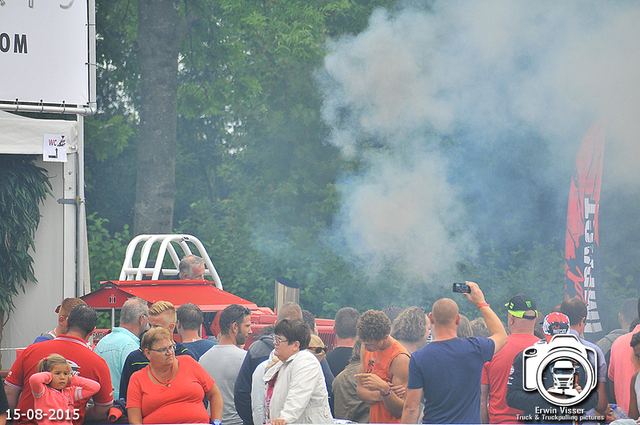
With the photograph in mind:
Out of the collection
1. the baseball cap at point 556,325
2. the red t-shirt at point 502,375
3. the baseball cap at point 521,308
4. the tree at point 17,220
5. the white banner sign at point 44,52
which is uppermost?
the white banner sign at point 44,52

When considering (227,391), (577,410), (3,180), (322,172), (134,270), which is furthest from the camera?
(322,172)

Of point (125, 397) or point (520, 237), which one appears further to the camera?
point (520, 237)

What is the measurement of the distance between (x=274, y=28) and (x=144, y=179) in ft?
12.2

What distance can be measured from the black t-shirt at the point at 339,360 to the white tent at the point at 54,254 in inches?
102

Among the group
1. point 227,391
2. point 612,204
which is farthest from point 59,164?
point 612,204

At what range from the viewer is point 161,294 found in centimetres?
602

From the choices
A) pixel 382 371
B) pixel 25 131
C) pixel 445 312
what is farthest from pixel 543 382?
pixel 25 131

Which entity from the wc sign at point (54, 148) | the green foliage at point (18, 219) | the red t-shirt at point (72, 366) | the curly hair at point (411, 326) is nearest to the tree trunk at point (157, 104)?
the green foliage at point (18, 219)

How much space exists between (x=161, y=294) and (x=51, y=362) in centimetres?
266

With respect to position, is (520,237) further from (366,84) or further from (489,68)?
(366,84)

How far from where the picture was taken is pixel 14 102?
605 centimetres

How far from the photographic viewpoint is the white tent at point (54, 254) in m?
5.93

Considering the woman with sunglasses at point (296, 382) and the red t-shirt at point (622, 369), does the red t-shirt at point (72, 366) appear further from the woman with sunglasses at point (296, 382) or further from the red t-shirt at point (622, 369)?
the red t-shirt at point (622, 369)

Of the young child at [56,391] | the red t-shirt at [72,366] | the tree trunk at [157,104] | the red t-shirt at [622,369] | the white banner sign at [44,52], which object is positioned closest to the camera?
the young child at [56,391]
